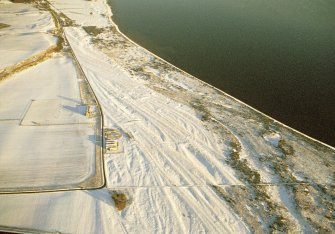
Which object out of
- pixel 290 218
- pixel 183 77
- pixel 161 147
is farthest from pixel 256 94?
pixel 290 218

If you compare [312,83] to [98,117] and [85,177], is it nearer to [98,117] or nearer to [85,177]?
[98,117]

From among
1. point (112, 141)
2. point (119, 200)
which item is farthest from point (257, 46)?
point (119, 200)

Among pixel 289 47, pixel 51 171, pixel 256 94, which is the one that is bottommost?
pixel 51 171

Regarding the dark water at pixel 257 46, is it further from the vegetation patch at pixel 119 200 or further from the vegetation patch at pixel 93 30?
the vegetation patch at pixel 119 200

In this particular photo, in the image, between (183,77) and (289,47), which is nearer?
(183,77)

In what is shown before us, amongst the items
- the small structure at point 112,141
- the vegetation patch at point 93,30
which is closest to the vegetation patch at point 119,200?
the small structure at point 112,141

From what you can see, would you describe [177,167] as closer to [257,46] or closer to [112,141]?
[112,141]

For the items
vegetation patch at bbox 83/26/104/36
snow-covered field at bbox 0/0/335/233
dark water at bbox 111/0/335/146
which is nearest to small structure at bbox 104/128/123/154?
snow-covered field at bbox 0/0/335/233
